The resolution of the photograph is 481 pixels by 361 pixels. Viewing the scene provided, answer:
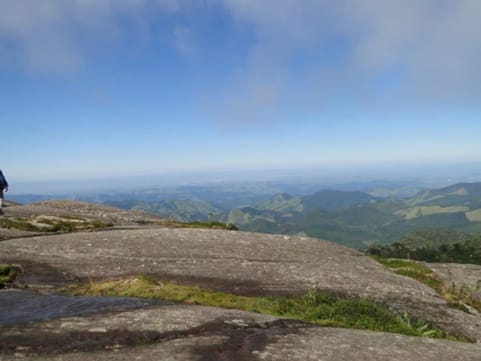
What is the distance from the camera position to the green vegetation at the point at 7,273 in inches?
819

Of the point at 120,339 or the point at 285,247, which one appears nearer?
the point at 120,339

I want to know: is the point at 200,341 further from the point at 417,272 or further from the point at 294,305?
the point at 417,272

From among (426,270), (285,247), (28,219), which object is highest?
(28,219)

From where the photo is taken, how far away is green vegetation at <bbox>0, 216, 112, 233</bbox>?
33.9 m

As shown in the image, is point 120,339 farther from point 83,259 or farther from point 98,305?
point 83,259

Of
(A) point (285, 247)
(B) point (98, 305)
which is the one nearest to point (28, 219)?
(A) point (285, 247)

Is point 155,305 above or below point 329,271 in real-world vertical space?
above

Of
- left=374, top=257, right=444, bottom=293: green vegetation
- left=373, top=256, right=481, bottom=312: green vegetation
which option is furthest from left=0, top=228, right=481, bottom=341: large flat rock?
left=374, top=257, right=444, bottom=293: green vegetation

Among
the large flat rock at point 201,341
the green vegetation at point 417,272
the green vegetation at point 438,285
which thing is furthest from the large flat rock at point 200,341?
the green vegetation at point 417,272

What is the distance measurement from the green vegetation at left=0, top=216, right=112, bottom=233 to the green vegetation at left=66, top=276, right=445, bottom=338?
16.3m

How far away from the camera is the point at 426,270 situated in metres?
34.7

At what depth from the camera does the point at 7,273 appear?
72.5ft

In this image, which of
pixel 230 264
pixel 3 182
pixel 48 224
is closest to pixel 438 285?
pixel 230 264

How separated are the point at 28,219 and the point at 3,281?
1797cm
